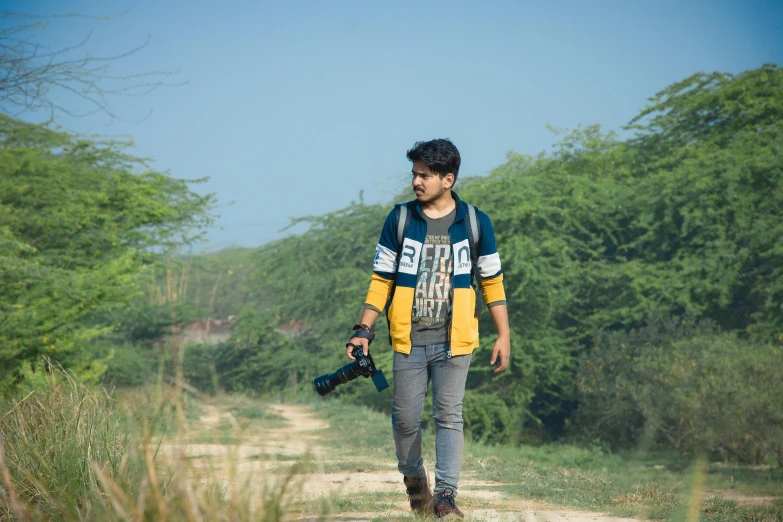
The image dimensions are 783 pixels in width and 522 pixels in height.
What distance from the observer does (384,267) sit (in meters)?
5.04

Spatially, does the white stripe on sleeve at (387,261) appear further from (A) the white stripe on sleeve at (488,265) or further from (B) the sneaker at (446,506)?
(B) the sneaker at (446,506)

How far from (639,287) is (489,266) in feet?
64.4

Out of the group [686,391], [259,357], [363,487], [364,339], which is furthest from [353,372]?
[259,357]

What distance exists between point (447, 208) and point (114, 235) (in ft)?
60.4

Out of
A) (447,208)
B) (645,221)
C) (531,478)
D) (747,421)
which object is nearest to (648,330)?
(645,221)

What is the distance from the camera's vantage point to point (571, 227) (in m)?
27.0

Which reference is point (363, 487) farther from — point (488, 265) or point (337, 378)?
point (488, 265)

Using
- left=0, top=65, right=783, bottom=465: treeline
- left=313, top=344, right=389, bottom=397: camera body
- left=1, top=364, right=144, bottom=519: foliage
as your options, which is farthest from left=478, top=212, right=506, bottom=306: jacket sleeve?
left=0, top=65, right=783, bottom=465: treeline

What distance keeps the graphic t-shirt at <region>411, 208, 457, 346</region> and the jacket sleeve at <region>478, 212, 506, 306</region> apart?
228 millimetres

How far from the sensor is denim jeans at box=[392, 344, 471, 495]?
4883 mm

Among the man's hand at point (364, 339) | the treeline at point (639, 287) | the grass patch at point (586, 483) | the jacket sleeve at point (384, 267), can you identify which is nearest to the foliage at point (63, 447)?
the man's hand at point (364, 339)

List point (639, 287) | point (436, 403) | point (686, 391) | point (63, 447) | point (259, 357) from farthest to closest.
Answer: point (259, 357) < point (639, 287) < point (686, 391) < point (436, 403) < point (63, 447)

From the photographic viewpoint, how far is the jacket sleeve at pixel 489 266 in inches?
200

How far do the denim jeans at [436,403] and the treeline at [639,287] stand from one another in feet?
42.7
